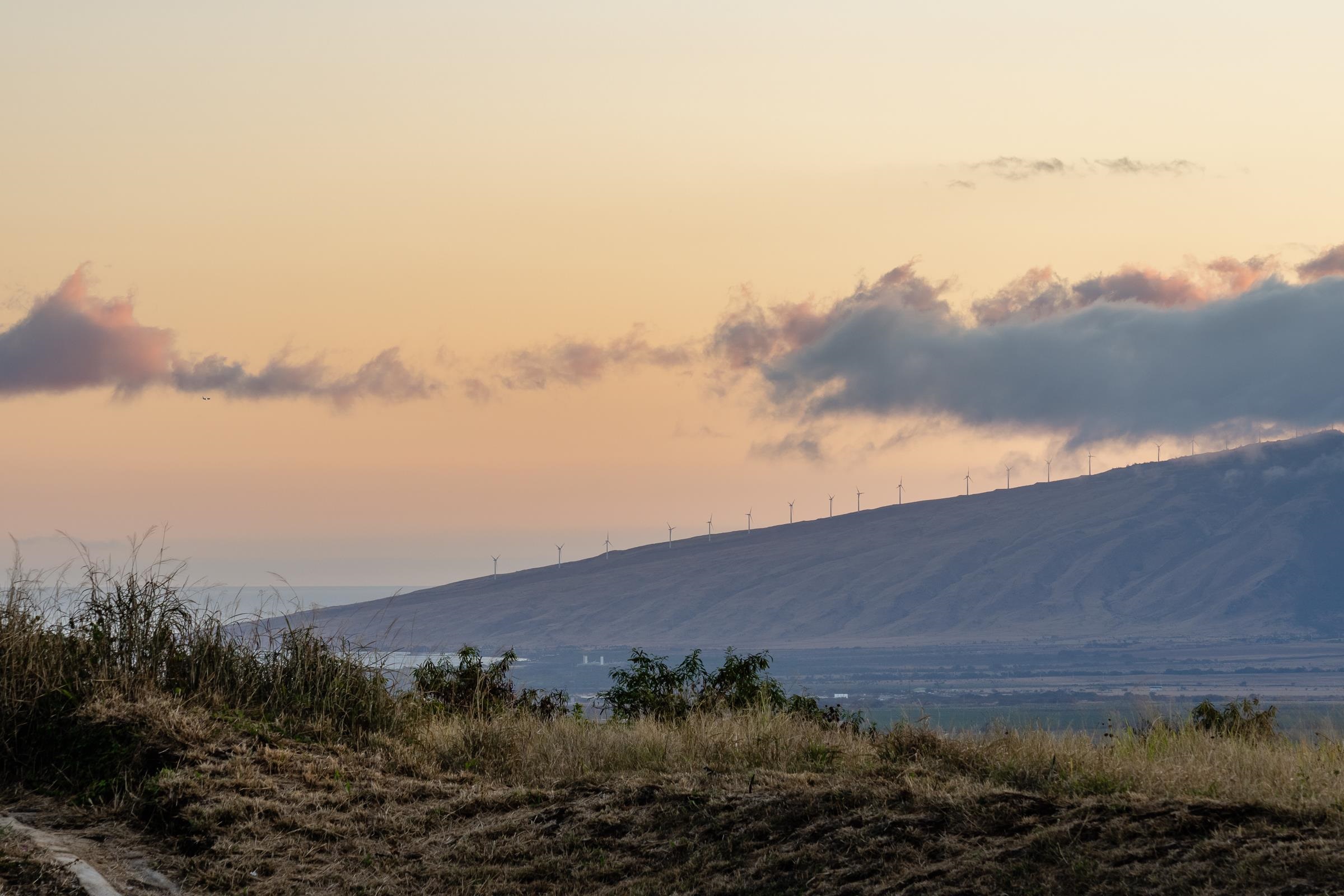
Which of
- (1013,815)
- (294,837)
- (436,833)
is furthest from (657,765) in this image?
(1013,815)

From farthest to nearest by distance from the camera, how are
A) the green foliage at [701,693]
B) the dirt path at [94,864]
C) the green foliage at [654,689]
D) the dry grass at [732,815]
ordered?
the green foliage at [654,689] → the green foliage at [701,693] → the dirt path at [94,864] → the dry grass at [732,815]

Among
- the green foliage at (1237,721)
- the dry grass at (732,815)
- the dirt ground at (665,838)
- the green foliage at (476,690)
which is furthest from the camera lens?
the green foliage at (476,690)

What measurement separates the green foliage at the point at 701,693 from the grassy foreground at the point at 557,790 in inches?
96.6

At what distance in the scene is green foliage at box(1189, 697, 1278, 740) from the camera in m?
17.0

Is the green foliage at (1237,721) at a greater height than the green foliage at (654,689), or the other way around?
the green foliage at (654,689)

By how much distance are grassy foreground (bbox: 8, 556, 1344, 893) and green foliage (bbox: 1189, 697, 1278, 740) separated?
0.49 ft

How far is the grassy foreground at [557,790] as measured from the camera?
1056cm

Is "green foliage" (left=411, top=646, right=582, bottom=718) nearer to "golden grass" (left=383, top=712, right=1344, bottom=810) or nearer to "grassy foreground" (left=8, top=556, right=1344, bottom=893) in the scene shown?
"grassy foreground" (left=8, top=556, right=1344, bottom=893)

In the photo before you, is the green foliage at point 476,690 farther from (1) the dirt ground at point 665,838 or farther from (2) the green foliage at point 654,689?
(1) the dirt ground at point 665,838

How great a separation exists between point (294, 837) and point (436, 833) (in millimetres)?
1283

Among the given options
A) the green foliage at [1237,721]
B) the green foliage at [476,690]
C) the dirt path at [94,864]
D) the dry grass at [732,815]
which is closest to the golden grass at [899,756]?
the dry grass at [732,815]

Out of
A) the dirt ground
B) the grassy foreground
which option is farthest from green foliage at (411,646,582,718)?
the dirt ground

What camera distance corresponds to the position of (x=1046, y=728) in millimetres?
16203

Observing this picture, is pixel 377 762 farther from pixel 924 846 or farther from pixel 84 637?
pixel 924 846
